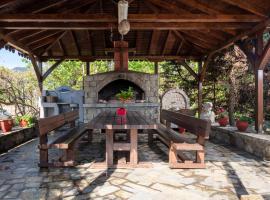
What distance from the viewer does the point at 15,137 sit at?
6.93 meters

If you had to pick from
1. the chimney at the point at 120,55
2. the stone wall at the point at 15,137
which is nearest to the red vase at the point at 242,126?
the chimney at the point at 120,55

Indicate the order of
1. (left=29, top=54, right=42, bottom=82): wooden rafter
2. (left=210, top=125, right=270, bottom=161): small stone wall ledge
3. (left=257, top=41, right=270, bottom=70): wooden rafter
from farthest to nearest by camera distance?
(left=29, top=54, right=42, bottom=82): wooden rafter
(left=257, top=41, right=270, bottom=70): wooden rafter
(left=210, top=125, right=270, bottom=161): small stone wall ledge

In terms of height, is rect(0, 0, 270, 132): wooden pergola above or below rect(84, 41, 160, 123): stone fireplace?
above

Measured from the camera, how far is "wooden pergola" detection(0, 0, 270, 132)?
5918mm

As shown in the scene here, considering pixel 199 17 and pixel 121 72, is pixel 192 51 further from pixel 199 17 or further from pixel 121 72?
pixel 199 17

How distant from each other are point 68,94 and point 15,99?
6.54ft

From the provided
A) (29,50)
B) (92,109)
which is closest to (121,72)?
(92,109)

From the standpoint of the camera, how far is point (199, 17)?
19.5ft

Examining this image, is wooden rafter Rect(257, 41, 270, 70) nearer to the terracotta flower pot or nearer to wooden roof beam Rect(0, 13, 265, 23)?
wooden roof beam Rect(0, 13, 265, 23)

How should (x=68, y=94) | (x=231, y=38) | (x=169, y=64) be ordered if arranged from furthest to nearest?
(x=169, y=64) < (x=68, y=94) < (x=231, y=38)

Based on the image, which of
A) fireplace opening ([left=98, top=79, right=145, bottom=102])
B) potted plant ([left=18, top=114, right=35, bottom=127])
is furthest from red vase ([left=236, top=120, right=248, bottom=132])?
potted plant ([left=18, top=114, right=35, bottom=127])

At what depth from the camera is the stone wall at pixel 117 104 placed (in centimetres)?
935

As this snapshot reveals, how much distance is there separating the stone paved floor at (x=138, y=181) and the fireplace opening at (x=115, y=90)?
15.8 feet

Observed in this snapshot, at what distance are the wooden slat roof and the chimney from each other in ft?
3.24
